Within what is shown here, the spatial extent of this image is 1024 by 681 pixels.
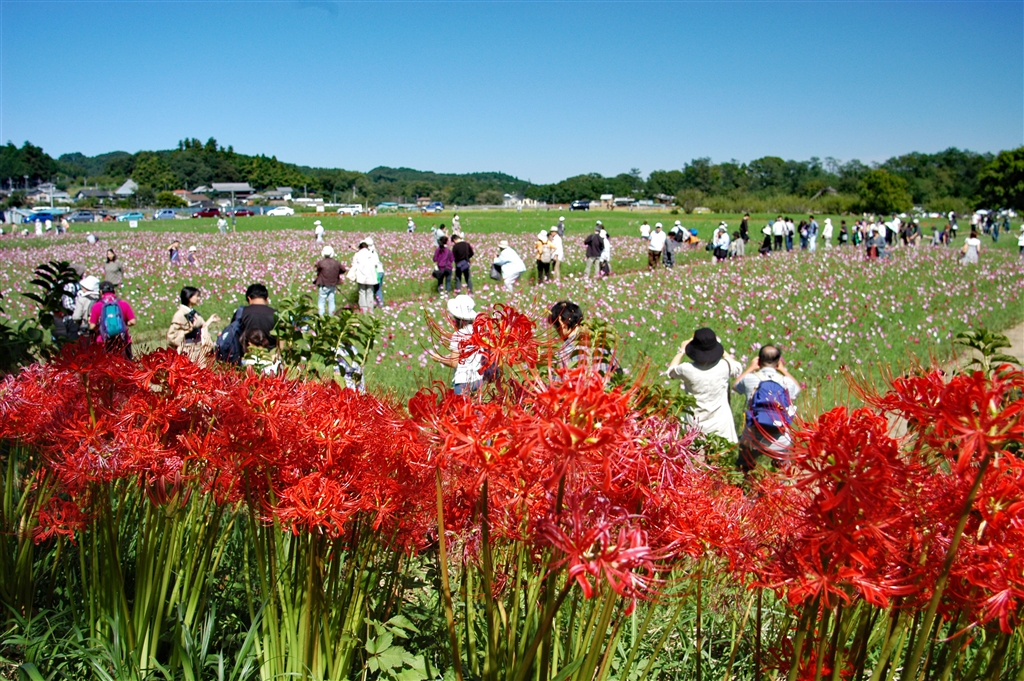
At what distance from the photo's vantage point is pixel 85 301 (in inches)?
371

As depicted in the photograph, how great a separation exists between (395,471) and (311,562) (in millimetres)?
403

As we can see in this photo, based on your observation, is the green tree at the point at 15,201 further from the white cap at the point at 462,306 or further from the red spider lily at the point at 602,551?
the red spider lily at the point at 602,551

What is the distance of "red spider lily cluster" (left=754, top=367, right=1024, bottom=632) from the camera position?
4.33ft

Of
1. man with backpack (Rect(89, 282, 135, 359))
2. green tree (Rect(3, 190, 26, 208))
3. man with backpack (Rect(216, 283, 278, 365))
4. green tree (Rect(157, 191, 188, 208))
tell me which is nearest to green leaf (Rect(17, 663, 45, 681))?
man with backpack (Rect(216, 283, 278, 365))

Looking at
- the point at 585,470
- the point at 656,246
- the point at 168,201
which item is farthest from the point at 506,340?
the point at 168,201

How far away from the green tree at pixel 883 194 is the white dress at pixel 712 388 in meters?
98.4

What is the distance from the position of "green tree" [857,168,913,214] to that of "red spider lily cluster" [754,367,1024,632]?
103m

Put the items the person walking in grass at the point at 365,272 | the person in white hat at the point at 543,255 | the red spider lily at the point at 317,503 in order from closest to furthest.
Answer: the red spider lily at the point at 317,503 → the person walking in grass at the point at 365,272 → the person in white hat at the point at 543,255

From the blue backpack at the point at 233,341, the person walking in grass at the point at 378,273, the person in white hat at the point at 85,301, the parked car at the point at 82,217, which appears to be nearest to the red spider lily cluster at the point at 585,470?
the blue backpack at the point at 233,341

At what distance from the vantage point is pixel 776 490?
1.75m

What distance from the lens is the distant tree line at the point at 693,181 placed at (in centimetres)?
9556

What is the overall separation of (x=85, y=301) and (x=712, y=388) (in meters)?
7.95

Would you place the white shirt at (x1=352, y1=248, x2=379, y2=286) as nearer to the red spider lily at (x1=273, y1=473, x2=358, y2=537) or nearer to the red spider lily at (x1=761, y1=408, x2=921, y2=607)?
the red spider lily at (x1=273, y1=473, x2=358, y2=537)

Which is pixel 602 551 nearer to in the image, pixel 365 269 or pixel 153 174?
pixel 365 269
